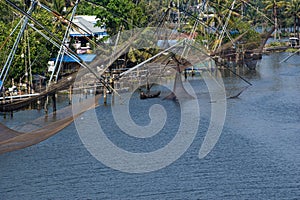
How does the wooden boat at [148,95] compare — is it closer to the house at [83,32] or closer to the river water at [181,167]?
the river water at [181,167]

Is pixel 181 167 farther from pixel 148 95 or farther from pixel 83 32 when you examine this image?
pixel 83 32

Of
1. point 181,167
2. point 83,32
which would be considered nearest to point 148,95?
point 181,167

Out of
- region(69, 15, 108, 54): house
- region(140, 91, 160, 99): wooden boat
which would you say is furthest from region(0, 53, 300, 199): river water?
region(69, 15, 108, 54): house

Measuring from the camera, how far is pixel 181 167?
17.3m

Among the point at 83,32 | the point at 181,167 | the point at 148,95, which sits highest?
the point at 83,32

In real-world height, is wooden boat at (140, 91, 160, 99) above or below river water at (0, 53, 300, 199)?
above

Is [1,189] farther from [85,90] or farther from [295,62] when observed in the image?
[295,62]

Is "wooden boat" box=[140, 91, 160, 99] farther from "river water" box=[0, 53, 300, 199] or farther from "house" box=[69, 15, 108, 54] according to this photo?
"house" box=[69, 15, 108, 54]

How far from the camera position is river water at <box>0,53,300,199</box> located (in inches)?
601

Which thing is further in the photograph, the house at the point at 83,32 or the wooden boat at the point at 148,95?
the house at the point at 83,32

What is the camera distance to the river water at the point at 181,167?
15.3 meters

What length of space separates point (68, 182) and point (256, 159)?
16.6 feet

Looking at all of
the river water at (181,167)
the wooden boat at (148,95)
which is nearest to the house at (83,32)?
the wooden boat at (148,95)

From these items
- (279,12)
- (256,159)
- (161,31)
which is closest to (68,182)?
(256,159)
